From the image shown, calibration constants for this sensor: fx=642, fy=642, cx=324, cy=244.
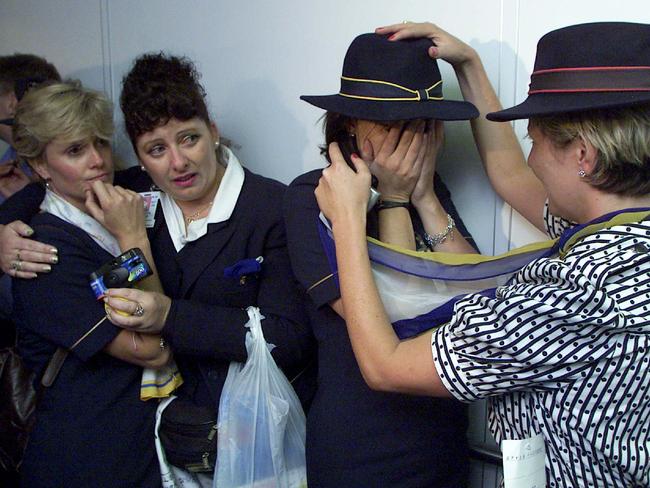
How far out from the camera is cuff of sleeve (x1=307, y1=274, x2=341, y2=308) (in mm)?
1263

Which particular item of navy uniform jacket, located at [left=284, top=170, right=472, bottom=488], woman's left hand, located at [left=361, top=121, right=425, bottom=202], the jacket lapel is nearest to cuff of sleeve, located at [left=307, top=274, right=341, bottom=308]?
navy uniform jacket, located at [left=284, top=170, right=472, bottom=488]

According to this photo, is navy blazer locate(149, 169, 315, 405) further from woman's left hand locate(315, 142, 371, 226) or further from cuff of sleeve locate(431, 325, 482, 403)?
cuff of sleeve locate(431, 325, 482, 403)

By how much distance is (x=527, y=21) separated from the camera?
4.76ft

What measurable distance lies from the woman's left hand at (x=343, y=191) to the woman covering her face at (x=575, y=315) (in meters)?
0.21

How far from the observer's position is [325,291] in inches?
50.1

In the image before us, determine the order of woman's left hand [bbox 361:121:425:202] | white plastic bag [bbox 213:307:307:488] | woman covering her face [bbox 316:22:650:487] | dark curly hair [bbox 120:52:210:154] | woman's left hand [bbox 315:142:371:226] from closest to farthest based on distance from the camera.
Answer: woman covering her face [bbox 316:22:650:487], woman's left hand [bbox 315:142:371:226], woman's left hand [bbox 361:121:425:202], white plastic bag [bbox 213:307:307:488], dark curly hair [bbox 120:52:210:154]

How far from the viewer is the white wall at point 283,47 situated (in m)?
1.50

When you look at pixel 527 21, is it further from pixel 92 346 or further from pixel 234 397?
pixel 92 346

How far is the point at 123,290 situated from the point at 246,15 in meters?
1.00

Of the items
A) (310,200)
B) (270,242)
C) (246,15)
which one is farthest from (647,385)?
(246,15)

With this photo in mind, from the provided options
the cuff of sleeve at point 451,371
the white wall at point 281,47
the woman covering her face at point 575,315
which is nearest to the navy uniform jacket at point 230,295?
the white wall at point 281,47

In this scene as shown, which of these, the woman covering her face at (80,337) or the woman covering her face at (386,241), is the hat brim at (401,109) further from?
the woman covering her face at (80,337)

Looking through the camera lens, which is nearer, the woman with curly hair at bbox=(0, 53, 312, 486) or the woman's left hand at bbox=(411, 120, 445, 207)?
the woman's left hand at bbox=(411, 120, 445, 207)

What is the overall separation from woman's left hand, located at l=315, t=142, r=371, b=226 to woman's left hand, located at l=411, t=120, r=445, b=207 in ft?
0.53
